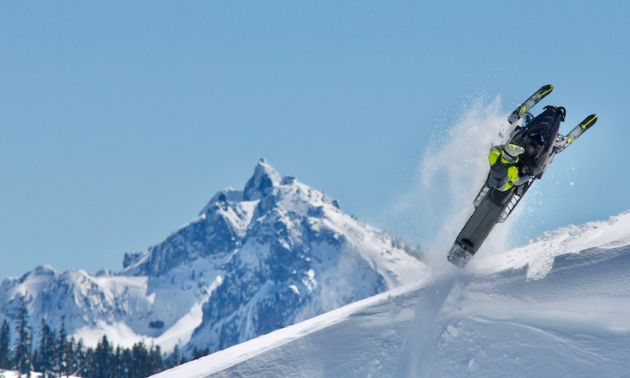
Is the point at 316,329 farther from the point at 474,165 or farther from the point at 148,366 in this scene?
the point at 148,366

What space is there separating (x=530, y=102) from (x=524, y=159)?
15.2 ft

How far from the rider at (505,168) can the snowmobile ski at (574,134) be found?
285 centimetres

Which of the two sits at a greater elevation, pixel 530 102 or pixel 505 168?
pixel 530 102

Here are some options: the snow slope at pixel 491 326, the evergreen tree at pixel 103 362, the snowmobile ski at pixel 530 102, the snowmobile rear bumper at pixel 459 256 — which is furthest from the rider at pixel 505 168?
the evergreen tree at pixel 103 362

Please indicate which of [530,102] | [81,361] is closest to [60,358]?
[81,361]

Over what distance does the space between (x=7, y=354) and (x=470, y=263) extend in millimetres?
79201

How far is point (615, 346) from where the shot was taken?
4528 cm

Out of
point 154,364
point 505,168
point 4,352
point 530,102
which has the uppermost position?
point 4,352

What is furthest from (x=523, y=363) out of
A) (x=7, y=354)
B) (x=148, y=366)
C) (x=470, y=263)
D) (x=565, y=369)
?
(x=7, y=354)

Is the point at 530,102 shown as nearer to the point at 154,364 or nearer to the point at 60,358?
the point at 154,364

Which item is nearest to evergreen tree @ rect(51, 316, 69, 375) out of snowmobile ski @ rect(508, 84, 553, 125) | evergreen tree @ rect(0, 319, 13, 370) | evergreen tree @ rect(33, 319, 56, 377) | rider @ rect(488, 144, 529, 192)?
evergreen tree @ rect(33, 319, 56, 377)

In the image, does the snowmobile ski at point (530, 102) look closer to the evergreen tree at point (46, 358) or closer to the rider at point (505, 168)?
the rider at point (505, 168)

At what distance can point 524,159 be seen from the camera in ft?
147

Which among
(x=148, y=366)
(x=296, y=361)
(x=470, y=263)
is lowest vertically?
(x=296, y=361)
